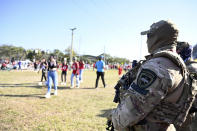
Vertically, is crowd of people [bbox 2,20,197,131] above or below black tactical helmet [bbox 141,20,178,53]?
below

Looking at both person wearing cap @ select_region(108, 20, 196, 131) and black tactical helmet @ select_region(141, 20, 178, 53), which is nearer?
person wearing cap @ select_region(108, 20, 196, 131)

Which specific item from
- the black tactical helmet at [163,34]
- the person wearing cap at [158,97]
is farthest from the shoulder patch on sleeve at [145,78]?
the black tactical helmet at [163,34]

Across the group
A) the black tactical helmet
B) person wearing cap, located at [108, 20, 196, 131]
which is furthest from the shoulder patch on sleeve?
the black tactical helmet

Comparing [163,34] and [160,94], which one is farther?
[163,34]

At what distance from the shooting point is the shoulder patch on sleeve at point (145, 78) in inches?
53.3

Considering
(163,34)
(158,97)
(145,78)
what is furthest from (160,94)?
(163,34)

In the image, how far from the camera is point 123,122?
1.45 meters

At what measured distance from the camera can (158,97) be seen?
134cm

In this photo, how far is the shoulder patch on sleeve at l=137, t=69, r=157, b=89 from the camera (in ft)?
4.44

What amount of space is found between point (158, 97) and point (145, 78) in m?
0.18

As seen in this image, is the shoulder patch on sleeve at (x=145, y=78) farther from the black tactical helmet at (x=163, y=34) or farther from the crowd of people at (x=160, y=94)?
the black tactical helmet at (x=163, y=34)

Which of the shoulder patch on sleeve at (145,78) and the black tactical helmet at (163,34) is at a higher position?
the black tactical helmet at (163,34)

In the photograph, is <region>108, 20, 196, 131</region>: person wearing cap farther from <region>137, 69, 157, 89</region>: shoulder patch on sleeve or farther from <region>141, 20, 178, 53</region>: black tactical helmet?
<region>141, 20, 178, 53</region>: black tactical helmet

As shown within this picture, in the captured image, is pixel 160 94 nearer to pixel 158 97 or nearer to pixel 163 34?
pixel 158 97
